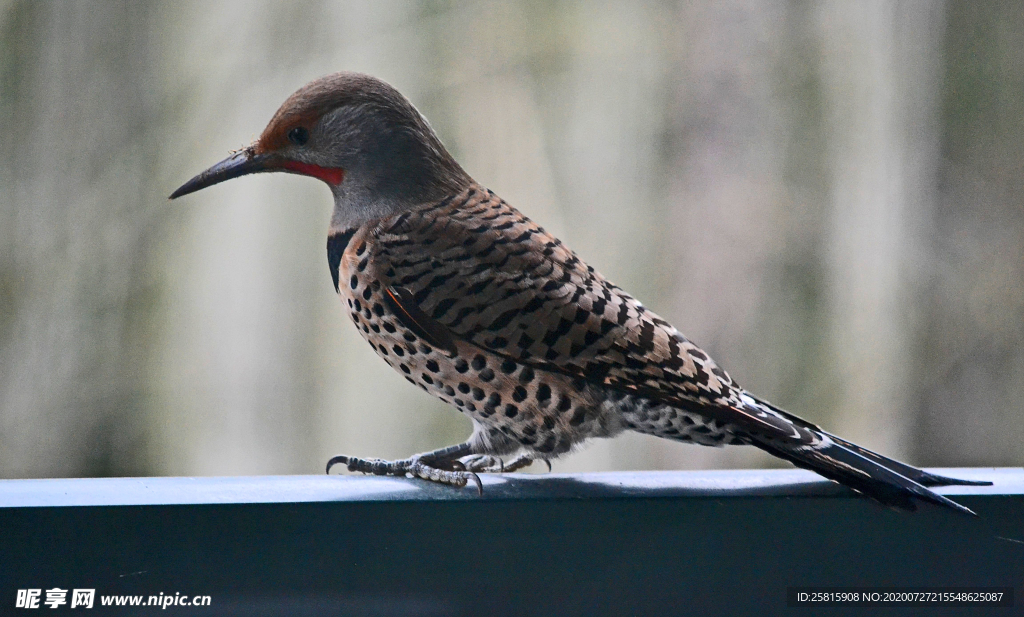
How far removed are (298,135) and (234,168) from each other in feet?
0.38

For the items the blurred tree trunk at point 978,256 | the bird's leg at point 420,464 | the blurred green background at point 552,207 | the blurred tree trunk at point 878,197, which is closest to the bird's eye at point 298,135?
the bird's leg at point 420,464

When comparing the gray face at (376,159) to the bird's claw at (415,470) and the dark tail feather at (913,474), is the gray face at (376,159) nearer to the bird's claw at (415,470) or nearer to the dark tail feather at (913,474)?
the bird's claw at (415,470)

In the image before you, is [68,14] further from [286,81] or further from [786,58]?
[786,58]

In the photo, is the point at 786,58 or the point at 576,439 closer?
the point at 576,439

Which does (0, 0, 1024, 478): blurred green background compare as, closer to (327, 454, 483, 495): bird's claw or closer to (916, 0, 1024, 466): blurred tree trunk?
(916, 0, 1024, 466): blurred tree trunk

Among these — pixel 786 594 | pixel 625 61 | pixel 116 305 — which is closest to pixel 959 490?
pixel 786 594

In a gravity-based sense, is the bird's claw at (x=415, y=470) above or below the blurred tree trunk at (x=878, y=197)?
below

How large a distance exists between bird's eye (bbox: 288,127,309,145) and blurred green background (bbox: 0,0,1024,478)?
122 centimetres

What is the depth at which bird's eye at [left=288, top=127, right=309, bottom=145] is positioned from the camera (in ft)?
4.73

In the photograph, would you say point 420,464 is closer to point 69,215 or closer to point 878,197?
point 69,215

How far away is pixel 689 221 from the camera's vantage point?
9.49 ft

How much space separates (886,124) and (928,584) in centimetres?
169

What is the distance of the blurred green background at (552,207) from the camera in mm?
2531

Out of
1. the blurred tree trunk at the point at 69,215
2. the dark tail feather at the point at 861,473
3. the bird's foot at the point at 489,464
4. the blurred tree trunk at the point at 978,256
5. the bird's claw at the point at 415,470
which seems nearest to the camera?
the dark tail feather at the point at 861,473
